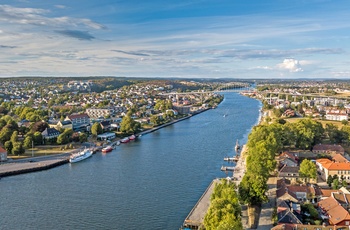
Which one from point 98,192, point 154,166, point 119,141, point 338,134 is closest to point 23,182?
point 98,192

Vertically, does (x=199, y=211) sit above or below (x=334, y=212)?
below

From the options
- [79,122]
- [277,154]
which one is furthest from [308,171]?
[79,122]

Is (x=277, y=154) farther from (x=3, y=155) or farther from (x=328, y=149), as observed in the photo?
(x=3, y=155)

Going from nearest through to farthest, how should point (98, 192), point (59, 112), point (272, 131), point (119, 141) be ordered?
1. point (98, 192)
2. point (272, 131)
3. point (119, 141)
4. point (59, 112)

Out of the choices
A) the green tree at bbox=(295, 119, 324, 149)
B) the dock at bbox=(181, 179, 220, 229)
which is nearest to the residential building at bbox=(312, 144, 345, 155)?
the green tree at bbox=(295, 119, 324, 149)

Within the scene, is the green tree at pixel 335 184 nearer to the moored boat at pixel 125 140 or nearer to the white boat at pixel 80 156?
the white boat at pixel 80 156

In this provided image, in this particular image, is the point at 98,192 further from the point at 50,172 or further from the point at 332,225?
the point at 332,225
